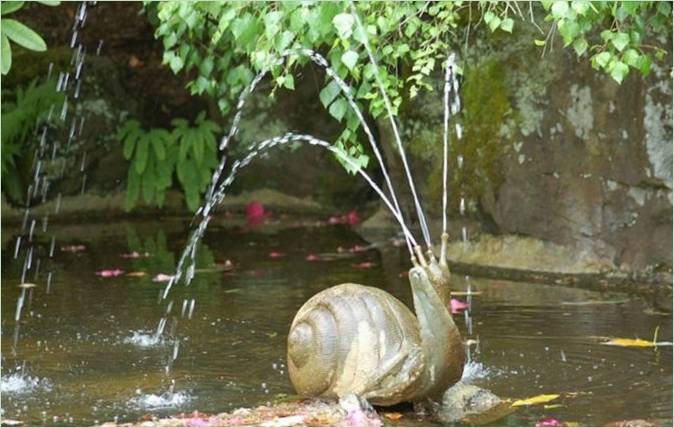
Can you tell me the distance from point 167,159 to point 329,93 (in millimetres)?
8798

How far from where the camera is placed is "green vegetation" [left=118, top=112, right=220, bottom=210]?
14758 millimetres

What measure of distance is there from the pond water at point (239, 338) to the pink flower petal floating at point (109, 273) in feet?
0.27

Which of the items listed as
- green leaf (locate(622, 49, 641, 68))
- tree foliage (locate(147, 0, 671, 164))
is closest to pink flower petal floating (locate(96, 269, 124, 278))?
tree foliage (locate(147, 0, 671, 164))

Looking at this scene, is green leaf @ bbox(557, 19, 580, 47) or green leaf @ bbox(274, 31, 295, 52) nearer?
green leaf @ bbox(557, 19, 580, 47)

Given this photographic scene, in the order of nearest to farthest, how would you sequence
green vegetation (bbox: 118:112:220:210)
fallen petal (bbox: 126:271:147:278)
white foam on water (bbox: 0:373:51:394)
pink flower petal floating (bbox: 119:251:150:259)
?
white foam on water (bbox: 0:373:51:394) < fallen petal (bbox: 126:271:147:278) < pink flower petal floating (bbox: 119:251:150:259) < green vegetation (bbox: 118:112:220:210)

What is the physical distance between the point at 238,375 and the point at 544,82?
15.7 feet

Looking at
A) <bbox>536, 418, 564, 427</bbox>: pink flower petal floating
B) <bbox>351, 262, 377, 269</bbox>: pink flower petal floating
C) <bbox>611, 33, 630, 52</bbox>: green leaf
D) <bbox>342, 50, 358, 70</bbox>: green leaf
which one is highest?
<bbox>611, 33, 630, 52</bbox>: green leaf

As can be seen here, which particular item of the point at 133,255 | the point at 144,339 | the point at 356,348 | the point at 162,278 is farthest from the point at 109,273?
the point at 356,348

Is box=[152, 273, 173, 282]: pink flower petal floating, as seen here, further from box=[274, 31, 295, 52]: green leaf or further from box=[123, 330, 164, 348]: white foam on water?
box=[274, 31, 295, 52]: green leaf

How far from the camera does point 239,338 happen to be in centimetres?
764

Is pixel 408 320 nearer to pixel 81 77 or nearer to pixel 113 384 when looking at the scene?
pixel 113 384

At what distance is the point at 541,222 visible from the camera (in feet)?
33.9

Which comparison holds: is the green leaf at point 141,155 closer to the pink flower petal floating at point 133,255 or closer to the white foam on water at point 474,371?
the pink flower petal floating at point 133,255

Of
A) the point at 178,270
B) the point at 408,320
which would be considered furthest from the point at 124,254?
the point at 408,320
